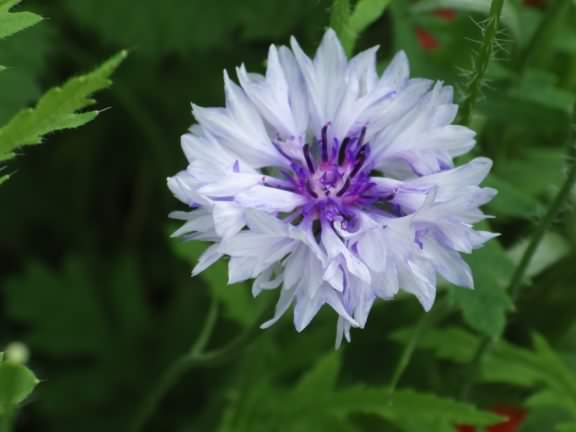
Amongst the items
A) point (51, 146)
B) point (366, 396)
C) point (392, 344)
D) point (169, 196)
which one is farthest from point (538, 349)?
point (51, 146)

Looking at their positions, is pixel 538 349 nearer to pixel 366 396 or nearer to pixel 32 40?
pixel 366 396

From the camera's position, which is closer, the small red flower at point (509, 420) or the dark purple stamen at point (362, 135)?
the dark purple stamen at point (362, 135)

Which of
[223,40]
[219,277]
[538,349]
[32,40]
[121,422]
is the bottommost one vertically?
[121,422]

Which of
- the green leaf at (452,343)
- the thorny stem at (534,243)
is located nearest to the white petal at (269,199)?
the thorny stem at (534,243)

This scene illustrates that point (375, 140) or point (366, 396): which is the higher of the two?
point (375, 140)

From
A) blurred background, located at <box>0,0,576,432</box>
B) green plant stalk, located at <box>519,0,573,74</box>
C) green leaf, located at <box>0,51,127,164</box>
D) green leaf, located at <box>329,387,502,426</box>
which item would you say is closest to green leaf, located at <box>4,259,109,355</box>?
blurred background, located at <box>0,0,576,432</box>

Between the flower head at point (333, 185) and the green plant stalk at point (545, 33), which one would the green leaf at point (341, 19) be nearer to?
the flower head at point (333, 185)

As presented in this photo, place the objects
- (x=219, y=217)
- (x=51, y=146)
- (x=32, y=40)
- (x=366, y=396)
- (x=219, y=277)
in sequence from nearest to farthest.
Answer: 1. (x=219, y=217)
2. (x=366, y=396)
3. (x=219, y=277)
4. (x=32, y=40)
5. (x=51, y=146)

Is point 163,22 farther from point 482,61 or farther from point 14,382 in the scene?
point 14,382
